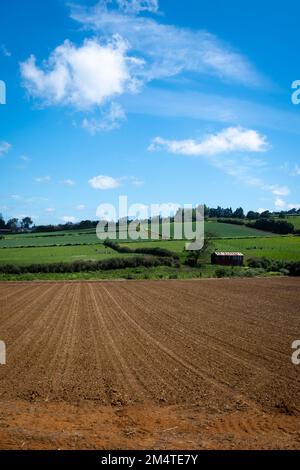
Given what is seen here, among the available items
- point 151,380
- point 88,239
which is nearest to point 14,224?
point 88,239

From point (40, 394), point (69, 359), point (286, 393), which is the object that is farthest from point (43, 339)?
point (286, 393)

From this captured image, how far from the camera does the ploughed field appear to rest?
331 inches

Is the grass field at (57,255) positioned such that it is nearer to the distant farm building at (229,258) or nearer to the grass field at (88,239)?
the grass field at (88,239)

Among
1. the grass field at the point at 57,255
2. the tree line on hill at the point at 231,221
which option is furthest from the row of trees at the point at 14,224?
the grass field at the point at 57,255

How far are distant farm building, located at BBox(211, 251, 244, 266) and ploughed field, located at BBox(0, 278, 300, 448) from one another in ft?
151

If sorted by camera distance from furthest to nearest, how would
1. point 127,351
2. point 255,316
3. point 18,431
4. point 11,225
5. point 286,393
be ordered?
point 11,225 → point 255,316 → point 127,351 → point 286,393 → point 18,431

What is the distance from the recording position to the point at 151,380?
1161cm

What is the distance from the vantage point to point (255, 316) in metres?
22.5

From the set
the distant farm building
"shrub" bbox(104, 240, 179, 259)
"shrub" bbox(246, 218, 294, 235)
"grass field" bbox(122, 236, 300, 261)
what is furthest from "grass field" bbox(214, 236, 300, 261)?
"shrub" bbox(104, 240, 179, 259)

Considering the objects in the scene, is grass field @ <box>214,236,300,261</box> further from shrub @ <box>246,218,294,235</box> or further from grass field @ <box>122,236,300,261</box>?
shrub @ <box>246,218,294,235</box>

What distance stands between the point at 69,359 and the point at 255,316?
12325 mm

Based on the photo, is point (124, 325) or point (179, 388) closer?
point (179, 388)

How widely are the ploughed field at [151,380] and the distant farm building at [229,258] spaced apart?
151 feet
